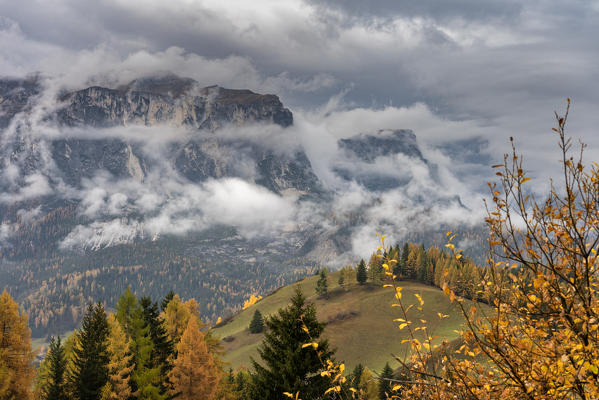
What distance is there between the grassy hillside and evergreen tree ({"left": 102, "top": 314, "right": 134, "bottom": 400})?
5681 cm

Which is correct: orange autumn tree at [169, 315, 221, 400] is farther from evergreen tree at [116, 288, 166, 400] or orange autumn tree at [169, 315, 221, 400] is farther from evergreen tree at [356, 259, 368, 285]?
evergreen tree at [356, 259, 368, 285]

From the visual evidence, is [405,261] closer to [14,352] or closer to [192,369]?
[192,369]

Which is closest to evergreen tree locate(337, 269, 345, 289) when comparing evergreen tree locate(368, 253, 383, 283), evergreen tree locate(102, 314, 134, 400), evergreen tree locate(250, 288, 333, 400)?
evergreen tree locate(368, 253, 383, 283)

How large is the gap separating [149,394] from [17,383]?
31.5 ft

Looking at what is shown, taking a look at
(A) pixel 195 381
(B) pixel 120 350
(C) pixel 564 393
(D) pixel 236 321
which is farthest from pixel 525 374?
(D) pixel 236 321

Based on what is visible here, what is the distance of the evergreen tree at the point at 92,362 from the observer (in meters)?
27.5

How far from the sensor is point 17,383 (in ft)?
91.0

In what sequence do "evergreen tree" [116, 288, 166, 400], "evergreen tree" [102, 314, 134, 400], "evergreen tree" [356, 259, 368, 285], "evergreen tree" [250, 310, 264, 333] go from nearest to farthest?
"evergreen tree" [102, 314, 134, 400]
"evergreen tree" [116, 288, 166, 400]
"evergreen tree" [250, 310, 264, 333]
"evergreen tree" [356, 259, 368, 285]

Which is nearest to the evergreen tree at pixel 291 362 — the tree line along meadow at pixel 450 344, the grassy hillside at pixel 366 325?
the tree line along meadow at pixel 450 344

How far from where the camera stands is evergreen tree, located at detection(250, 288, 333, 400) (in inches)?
701

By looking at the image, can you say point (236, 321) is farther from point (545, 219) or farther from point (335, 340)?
point (545, 219)

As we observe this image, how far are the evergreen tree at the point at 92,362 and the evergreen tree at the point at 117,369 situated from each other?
42 centimetres

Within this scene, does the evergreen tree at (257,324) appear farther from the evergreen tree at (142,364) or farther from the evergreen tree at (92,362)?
the evergreen tree at (92,362)

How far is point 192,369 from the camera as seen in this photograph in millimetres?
34531
